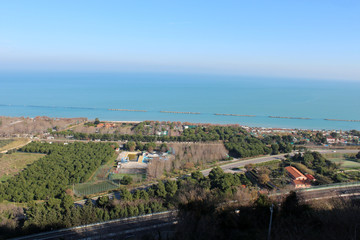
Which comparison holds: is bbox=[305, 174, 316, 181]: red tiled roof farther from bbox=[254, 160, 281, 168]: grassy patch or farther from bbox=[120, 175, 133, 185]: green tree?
bbox=[120, 175, 133, 185]: green tree

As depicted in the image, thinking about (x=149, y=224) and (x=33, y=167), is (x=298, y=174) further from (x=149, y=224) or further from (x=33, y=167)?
(x=33, y=167)

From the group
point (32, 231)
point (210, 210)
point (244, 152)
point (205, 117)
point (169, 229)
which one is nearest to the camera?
point (210, 210)

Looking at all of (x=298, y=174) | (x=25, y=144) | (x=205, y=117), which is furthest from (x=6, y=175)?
(x=205, y=117)

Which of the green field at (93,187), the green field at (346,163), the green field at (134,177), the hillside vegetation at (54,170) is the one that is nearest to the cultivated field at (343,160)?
the green field at (346,163)

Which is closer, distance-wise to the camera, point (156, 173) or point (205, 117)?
point (156, 173)

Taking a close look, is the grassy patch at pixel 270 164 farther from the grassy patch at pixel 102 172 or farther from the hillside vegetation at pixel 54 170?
the hillside vegetation at pixel 54 170

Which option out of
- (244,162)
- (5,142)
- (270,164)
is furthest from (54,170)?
(270,164)
